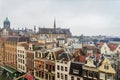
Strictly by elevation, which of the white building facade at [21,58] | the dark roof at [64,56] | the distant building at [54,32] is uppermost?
the distant building at [54,32]

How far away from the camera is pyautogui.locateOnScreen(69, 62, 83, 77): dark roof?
53.1 meters

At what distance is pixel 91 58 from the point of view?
51531 millimetres

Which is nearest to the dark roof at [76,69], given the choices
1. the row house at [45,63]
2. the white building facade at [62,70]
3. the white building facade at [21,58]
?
the white building facade at [62,70]

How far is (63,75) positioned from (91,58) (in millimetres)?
9855

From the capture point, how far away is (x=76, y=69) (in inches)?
2121

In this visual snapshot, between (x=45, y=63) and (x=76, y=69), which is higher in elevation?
(x=76, y=69)

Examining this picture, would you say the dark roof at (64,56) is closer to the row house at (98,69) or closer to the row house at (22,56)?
the row house at (98,69)

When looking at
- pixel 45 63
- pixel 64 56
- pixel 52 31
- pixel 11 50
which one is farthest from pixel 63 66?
pixel 52 31

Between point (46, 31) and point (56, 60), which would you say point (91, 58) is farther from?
point (46, 31)

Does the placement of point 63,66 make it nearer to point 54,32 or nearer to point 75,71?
point 75,71

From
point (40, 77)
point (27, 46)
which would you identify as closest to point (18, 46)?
point (27, 46)

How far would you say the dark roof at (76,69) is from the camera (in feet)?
174

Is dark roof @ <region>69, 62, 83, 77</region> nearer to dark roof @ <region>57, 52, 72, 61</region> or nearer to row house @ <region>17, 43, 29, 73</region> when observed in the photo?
dark roof @ <region>57, 52, 72, 61</region>

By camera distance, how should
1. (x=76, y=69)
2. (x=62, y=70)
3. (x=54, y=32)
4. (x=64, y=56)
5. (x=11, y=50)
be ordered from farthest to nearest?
(x=54, y=32) < (x=11, y=50) < (x=64, y=56) < (x=62, y=70) < (x=76, y=69)
